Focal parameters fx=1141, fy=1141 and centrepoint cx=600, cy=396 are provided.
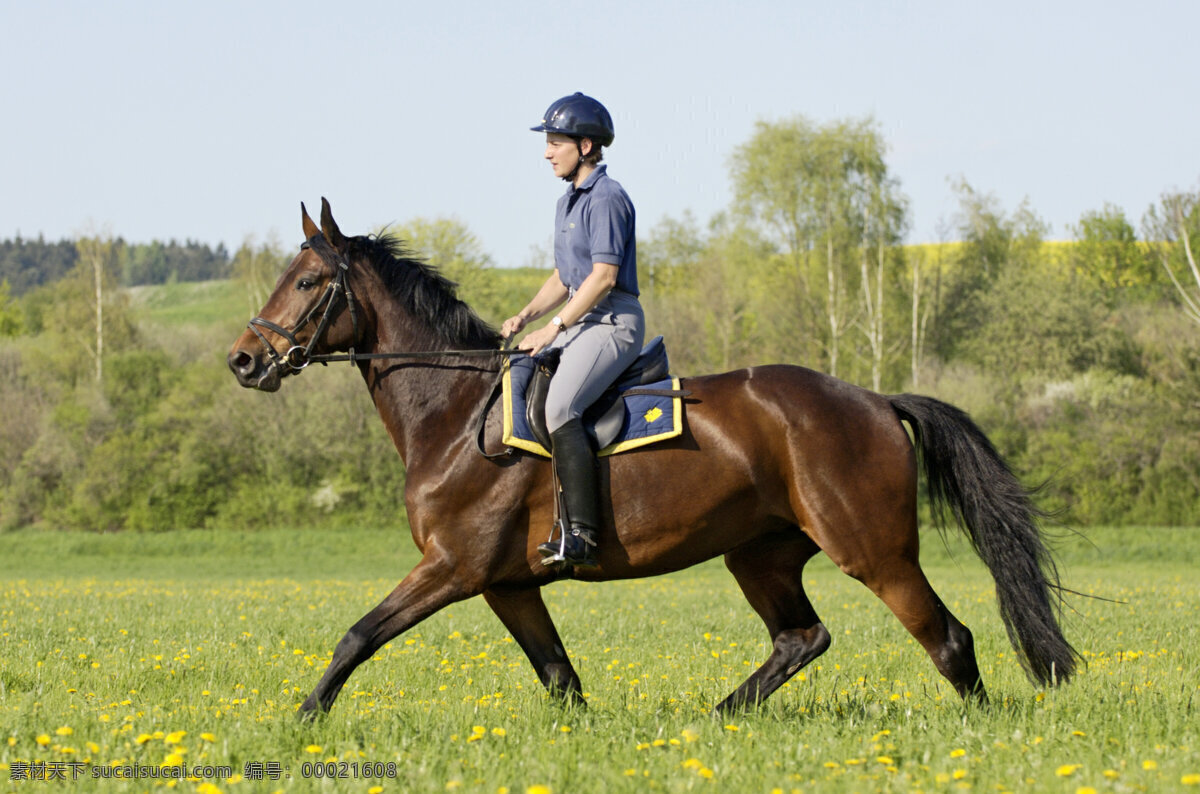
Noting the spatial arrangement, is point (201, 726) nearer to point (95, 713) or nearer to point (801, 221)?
point (95, 713)

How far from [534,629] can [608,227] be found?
2.38m

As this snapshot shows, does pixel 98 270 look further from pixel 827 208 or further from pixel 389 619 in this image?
pixel 389 619

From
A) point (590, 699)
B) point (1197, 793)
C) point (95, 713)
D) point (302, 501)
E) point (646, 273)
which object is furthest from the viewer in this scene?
point (646, 273)

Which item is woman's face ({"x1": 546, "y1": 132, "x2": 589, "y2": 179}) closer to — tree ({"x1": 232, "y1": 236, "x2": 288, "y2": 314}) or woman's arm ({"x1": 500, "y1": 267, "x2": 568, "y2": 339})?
woman's arm ({"x1": 500, "y1": 267, "x2": 568, "y2": 339})

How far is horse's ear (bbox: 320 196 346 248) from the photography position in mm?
6602

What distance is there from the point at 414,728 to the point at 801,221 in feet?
153

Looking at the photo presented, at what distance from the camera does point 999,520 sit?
695cm

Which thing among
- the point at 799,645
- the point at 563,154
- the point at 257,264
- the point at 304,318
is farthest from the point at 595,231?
the point at 257,264

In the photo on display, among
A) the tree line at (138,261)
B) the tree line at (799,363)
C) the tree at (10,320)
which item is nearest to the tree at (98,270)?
the tree line at (799,363)

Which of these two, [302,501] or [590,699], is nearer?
A: [590,699]

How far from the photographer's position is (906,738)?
16.9 feet

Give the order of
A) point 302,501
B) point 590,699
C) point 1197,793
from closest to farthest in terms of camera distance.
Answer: point 1197,793, point 590,699, point 302,501

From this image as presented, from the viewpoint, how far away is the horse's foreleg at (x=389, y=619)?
19.3 ft

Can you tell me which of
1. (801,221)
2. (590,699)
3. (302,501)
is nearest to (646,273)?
(801,221)
